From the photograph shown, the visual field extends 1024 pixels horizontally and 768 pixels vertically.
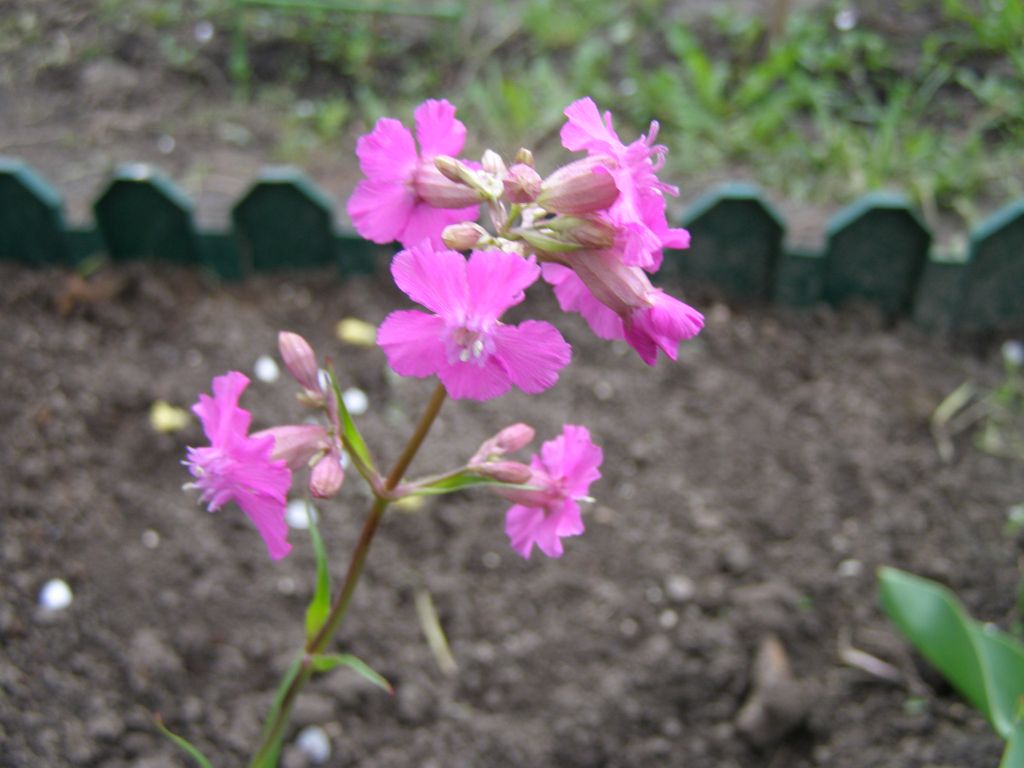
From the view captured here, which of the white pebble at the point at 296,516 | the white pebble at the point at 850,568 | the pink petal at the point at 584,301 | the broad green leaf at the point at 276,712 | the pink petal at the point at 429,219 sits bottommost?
the white pebble at the point at 296,516

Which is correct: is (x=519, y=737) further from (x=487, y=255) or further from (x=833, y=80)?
(x=833, y=80)

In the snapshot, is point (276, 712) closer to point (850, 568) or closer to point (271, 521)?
point (271, 521)

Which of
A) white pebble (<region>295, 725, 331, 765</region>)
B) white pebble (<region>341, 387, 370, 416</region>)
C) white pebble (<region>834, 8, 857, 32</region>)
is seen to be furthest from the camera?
white pebble (<region>834, 8, 857, 32</region>)

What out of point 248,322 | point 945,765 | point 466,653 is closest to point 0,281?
point 248,322

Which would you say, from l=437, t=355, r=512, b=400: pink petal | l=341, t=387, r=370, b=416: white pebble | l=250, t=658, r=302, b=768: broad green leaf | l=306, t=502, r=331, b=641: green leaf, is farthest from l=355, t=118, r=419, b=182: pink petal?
l=341, t=387, r=370, b=416: white pebble

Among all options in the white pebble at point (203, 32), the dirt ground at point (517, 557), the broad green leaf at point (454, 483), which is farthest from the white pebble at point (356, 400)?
the white pebble at point (203, 32)

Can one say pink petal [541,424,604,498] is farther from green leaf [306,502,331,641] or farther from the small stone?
the small stone

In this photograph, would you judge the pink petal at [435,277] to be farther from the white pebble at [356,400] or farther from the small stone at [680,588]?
the white pebble at [356,400]
